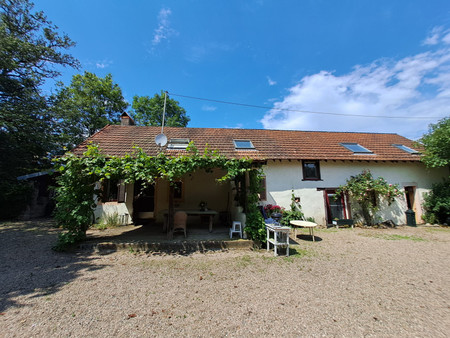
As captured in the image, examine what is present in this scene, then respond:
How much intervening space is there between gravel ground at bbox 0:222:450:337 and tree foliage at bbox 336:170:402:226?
4.05 m

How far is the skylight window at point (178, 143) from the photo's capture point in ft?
31.3

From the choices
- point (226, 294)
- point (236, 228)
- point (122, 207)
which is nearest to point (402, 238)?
point (236, 228)

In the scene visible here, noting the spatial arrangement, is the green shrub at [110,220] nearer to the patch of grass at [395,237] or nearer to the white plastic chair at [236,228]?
the white plastic chair at [236,228]

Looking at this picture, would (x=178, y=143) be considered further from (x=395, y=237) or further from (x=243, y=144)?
(x=395, y=237)

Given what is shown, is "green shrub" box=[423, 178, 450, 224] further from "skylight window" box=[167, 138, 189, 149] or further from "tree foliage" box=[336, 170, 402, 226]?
"skylight window" box=[167, 138, 189, 149]

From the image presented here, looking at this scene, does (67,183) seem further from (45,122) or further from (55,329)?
(45,122)

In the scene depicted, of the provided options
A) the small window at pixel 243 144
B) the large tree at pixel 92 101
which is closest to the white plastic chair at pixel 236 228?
the small window at pixel 243 144

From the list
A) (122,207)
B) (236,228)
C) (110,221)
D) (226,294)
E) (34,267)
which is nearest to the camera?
(226,294)

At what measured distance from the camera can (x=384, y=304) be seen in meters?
2.91

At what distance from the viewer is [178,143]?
10.0 m

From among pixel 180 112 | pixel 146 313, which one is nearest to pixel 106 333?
pixel 146 313

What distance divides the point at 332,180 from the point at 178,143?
862 cm

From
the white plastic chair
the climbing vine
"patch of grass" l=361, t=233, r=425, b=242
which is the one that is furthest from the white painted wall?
"patch of grass" l=361, t=233, r=425, b=242

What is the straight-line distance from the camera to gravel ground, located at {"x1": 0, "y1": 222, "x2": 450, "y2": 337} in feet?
7.80
